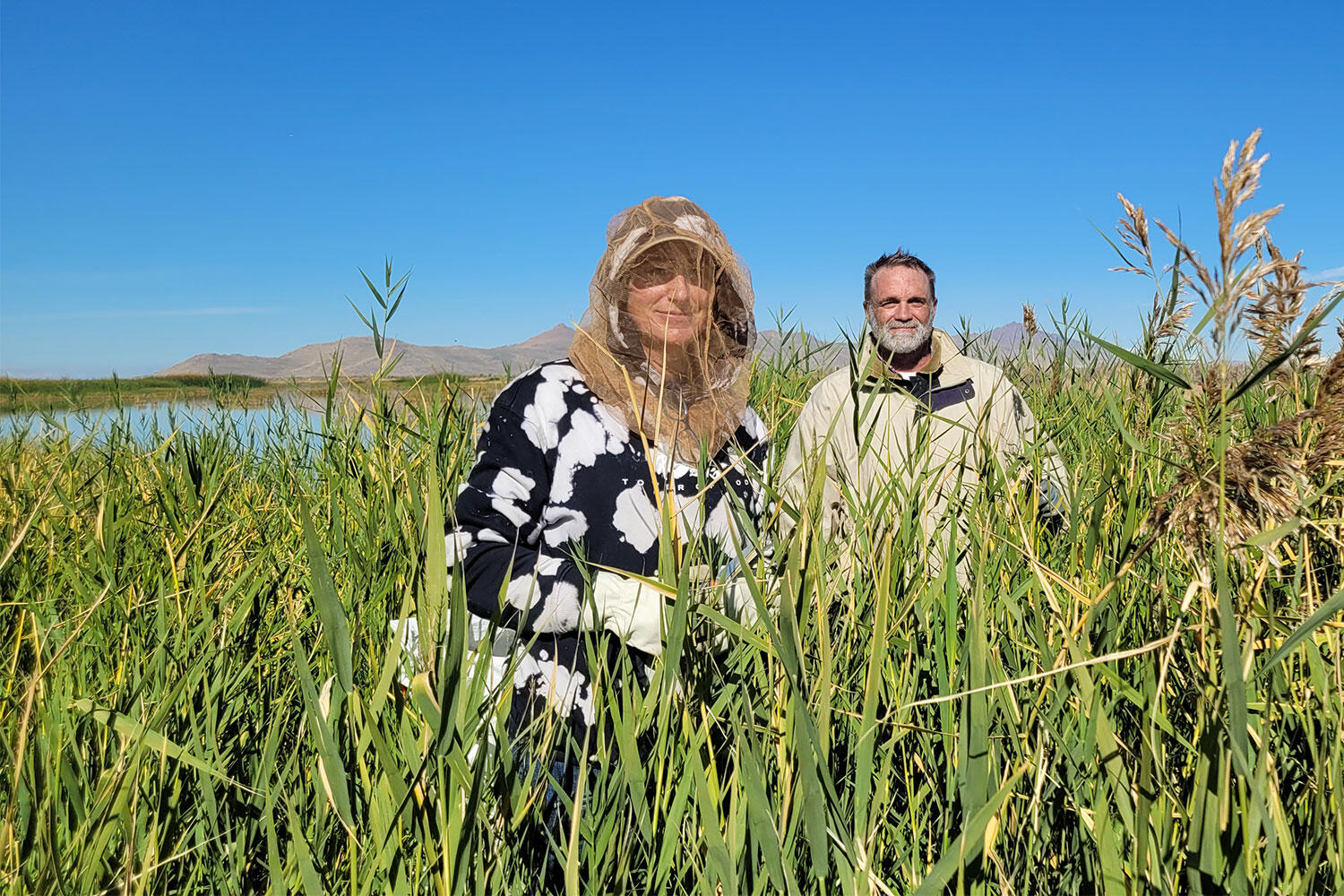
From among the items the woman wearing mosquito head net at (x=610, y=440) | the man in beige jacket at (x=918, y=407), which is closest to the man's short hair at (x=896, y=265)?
the man in beige jacket at (x=918, y=407)

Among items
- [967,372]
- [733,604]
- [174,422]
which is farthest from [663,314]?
[174,422]

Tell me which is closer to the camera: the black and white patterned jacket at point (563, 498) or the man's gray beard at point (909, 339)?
the black and white patterned jacket at point (563, 498)

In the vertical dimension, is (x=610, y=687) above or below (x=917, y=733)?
above

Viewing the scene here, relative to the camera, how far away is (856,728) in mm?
A: 1156

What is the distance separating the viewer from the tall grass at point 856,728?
32.6 inches

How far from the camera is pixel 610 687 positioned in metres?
1.03

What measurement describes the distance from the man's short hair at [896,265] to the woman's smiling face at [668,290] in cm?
257

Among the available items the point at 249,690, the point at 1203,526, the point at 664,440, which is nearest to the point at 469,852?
the point at 1203,526

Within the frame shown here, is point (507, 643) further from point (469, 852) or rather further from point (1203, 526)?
point (1203, 526)

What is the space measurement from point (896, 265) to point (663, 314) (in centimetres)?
268

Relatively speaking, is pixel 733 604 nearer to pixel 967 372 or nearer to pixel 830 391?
pixel 830 391

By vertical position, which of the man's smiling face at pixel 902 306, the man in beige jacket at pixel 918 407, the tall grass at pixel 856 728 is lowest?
the tall grass at pixel 856 728

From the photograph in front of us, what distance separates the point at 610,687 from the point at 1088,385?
289 centimetres

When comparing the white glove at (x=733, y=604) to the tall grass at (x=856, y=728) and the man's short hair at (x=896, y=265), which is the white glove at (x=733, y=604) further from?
the man's short hair at (x=896, y=265)
